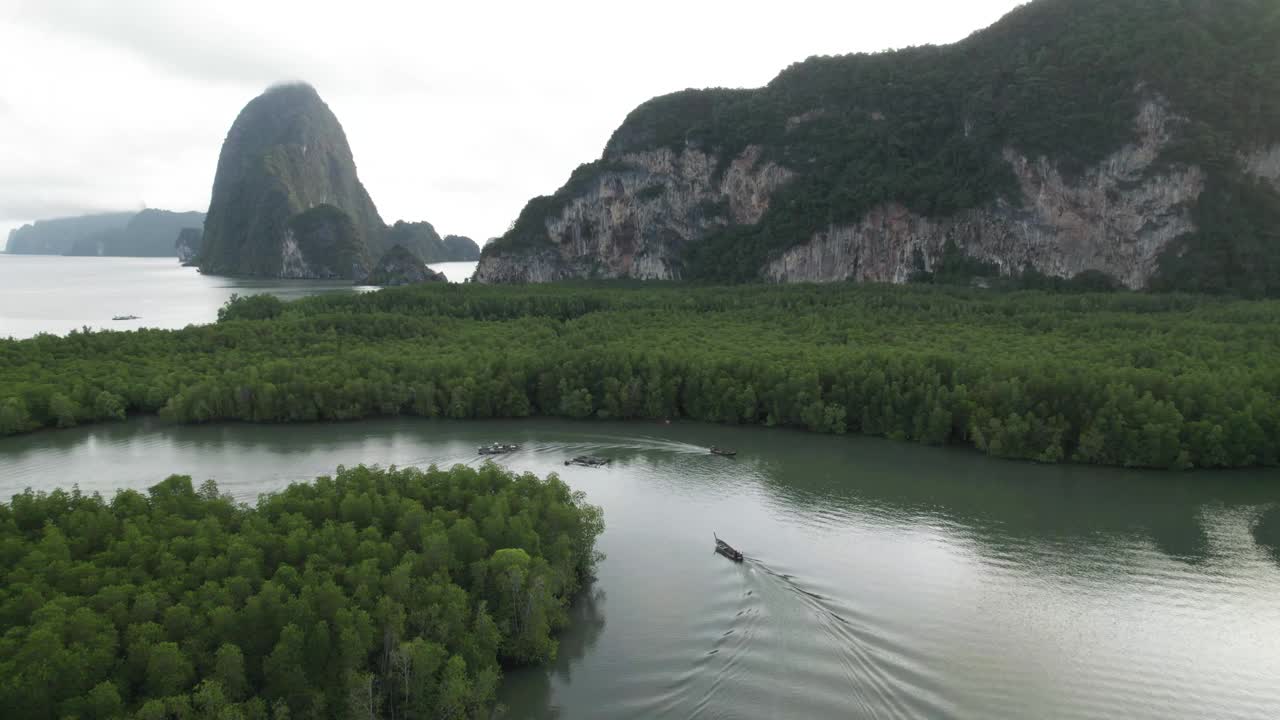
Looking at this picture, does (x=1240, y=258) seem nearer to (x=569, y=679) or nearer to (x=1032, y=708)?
(x=1032, y=708)

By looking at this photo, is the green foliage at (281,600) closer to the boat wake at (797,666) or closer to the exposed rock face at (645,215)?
the boat wake at (797,666)

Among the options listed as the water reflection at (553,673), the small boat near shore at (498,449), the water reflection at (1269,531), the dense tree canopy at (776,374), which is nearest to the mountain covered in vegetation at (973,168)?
the dense tree canopy at (776,374)

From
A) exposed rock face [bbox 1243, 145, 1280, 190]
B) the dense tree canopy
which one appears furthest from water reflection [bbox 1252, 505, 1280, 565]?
exposed rock face [bbox 1243, 145, 1280, 190]

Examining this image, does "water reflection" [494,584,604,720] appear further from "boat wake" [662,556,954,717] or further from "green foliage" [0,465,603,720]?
"boat wake" [662,556,954,717]

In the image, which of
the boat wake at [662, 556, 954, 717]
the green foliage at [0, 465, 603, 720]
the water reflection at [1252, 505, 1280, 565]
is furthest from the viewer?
the water reflection at [1252, 505, 1280, 565]

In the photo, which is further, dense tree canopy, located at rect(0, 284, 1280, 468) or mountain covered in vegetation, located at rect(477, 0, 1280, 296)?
mountain covered in vegetation, located at rect(477, 0, 1280, 296)

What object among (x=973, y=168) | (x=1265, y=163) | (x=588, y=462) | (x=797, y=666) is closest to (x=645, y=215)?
(x=973, y=168)

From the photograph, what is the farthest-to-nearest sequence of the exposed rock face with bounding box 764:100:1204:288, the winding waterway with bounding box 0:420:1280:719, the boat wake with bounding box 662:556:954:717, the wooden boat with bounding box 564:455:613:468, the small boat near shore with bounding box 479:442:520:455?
1. the exposed rock face with bounding box 764:100:1204:288
2. the small boat near shore with bounding box 479:442:520:455
3. the wooden boat with bounding box 564:455:613:468
4. the winding waterway with bounding box 0:420:1280:719
5. the boat wake with bounding box 662:556:954:717
